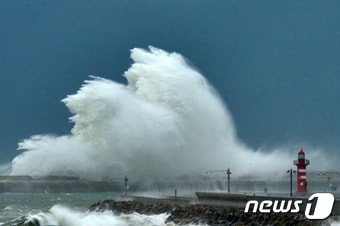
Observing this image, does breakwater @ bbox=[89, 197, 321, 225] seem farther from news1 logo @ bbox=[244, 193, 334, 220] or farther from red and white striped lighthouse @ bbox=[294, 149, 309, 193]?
red and white striped lighthouse @ bbox=[294, 149, 309, 193]

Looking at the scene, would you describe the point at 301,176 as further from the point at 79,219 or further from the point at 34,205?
the point at 34,205

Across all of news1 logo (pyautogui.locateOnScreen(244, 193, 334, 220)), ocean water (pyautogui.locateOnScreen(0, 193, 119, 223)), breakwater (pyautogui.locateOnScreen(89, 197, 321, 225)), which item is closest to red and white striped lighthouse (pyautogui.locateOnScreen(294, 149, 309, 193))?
breakwater (pyautogui.locateOnScreen(89, 197, 321, 225))

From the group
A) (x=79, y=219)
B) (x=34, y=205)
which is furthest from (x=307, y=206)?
(x=34, y=205)

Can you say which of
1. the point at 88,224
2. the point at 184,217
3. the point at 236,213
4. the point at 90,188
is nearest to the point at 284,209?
the point at 236,213

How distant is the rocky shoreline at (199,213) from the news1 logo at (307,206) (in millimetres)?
323

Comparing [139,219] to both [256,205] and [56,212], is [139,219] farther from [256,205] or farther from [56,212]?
[256,205]

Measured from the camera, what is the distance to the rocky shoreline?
24.3 metres

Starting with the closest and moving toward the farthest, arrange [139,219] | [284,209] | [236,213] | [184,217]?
1. [284,209]
2. [236,213]
3. [184,217]
4. [139,219]

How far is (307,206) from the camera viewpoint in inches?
893

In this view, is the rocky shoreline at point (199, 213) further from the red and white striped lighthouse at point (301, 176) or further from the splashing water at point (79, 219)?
the red and white striped lighthouse at point (301, 176)

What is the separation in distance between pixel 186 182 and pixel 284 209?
68.4 metres

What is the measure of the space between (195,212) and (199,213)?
0.25 meters

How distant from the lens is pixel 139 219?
32.8m

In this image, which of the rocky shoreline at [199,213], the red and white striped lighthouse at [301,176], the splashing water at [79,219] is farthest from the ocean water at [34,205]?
the red and white striped lighthouse at [301,176]
